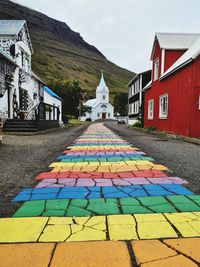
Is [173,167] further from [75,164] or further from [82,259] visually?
[82,259]

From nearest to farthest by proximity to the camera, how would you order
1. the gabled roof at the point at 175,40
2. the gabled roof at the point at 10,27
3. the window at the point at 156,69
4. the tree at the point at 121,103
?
1. the gabled roof at the point at 175,40
2. the gabled roof at the point at 10,27
3. the window at the point at 156,69
4. the tree at the point at 121,103

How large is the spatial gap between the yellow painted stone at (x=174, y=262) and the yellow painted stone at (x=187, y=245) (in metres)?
A: 0.08

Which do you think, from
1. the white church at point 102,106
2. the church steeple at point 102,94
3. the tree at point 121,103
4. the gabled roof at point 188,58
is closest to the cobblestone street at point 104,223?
the gabled roof at point 188,58

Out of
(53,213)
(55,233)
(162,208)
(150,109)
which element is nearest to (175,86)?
(150,109)

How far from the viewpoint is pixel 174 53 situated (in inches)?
731

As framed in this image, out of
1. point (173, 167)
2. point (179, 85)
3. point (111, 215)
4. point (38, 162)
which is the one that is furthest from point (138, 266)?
point (179, 85)

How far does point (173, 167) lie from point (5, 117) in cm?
1417

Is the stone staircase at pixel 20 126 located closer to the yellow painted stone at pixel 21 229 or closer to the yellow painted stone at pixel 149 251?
the yellow painted stone at pixel 21 229

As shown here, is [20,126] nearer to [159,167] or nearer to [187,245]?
[159,167]

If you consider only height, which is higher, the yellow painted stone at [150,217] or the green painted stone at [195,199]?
the green painted stone at [195,199]

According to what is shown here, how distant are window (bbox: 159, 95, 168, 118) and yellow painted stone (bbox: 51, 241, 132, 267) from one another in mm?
15591

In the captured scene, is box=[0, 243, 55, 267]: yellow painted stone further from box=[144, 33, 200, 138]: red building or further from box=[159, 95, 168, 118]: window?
box=[159, 95, 168, 118]: window

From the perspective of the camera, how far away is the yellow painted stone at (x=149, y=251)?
7.06 feet

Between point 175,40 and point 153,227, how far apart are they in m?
18.9
